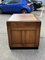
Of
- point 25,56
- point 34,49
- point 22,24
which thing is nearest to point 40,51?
point 34,49

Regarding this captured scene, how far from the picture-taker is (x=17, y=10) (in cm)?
1009

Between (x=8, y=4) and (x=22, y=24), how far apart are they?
7056mm

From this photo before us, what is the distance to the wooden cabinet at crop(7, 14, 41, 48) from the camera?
3.44 m

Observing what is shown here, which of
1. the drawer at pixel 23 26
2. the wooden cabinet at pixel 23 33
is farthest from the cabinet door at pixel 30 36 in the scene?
the drawer at pixel 23 26

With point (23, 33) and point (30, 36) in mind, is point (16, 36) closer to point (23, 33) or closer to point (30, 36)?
point (23, 33)

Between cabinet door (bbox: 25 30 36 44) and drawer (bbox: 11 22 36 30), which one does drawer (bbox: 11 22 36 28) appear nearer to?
drawer (bbox: 11 22 36 30)

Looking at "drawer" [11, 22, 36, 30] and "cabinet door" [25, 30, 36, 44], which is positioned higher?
"drawer" [11, 22, 36, 30]

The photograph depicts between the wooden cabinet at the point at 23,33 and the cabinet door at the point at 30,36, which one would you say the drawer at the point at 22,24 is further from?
the cabinet door at the point at 30,36

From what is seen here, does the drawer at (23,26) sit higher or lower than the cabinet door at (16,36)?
higher

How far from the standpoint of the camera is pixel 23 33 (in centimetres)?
354

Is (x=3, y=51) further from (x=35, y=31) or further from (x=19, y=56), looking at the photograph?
(x=35, y=31)

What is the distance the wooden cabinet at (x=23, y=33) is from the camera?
11.3 feet

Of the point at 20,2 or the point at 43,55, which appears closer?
the point at 43,55

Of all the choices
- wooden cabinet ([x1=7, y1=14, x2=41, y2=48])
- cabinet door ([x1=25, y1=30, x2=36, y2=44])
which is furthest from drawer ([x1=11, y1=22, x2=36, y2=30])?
cabinet door ([x1=25, y1=30, x2=36, y2=44])
